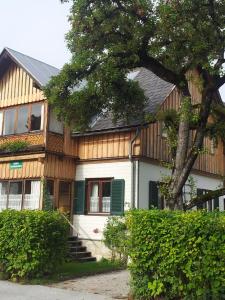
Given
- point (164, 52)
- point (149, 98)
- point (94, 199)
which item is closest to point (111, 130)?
point (149, 98)

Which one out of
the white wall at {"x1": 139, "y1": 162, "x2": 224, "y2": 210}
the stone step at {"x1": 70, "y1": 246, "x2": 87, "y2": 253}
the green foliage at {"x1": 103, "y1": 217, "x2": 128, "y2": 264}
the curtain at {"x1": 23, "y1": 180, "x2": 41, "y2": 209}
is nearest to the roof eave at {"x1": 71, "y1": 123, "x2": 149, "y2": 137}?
the white wall at {"x1": 139, "y1": 162, "x2": 224, "y2": 210}

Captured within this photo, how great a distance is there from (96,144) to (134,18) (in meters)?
7.16

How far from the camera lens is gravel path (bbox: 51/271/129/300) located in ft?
37.6

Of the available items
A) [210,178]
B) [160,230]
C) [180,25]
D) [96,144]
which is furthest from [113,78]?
[210,178]

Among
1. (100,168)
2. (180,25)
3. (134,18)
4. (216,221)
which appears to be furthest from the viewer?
(100,168)

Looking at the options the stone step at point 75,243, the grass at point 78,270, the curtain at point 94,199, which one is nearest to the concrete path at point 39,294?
the grass at point 78,270

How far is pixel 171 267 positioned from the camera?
9.61m

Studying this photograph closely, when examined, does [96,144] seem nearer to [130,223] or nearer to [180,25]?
[180,25]

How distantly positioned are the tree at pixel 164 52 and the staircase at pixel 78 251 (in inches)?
247

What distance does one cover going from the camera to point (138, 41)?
13.9 metres

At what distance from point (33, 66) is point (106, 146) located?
525 centimetres

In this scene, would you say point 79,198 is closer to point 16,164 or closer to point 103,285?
point 16,164

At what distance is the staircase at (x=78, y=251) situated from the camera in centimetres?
1811

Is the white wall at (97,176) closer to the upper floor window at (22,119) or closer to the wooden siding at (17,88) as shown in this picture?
the upper floor window at (22,119)
